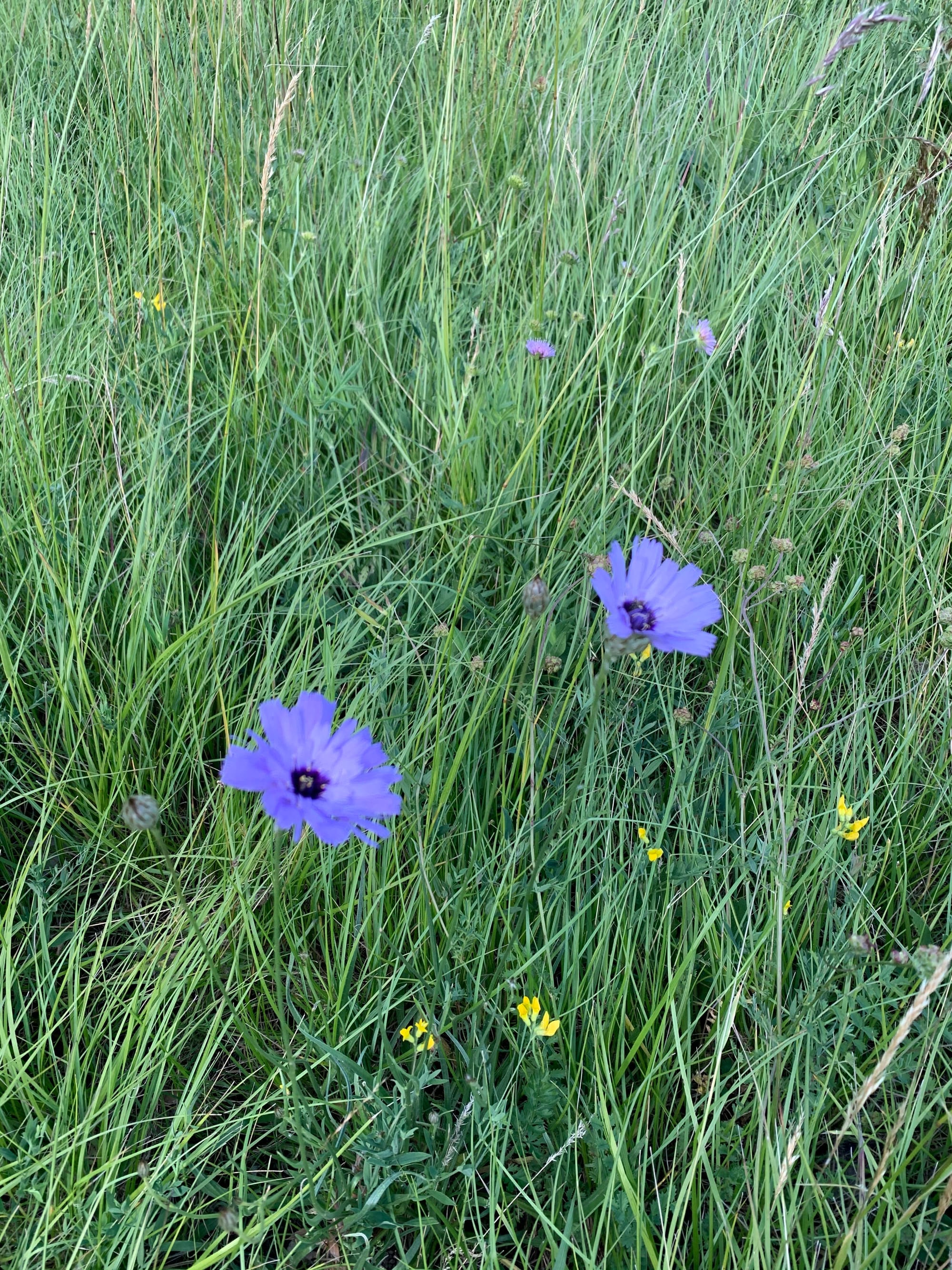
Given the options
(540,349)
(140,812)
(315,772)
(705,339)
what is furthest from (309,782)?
(705,339)

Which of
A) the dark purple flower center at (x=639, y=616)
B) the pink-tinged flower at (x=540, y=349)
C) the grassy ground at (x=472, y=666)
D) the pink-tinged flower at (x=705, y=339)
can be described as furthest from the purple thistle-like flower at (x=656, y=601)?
the pink-tinged flower at (x=705, y=339)

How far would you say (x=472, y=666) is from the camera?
1159 millimetres

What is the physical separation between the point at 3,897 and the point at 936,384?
1771 mm

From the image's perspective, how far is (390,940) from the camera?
1.09 metres

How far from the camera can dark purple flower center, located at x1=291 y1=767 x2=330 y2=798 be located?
2.51 ft

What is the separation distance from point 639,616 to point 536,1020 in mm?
455

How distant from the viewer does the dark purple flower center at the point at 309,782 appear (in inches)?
30.1

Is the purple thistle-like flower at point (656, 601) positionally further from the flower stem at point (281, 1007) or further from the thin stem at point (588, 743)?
the flower stem at point (281, 1007)

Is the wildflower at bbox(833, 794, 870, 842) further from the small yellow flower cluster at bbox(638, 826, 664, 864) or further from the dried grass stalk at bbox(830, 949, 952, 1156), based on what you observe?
the dried grass stalk at bbox(830, 949, 952, 1156)

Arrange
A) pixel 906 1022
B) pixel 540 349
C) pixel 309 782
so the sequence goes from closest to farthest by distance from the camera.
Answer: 1. pixel 906 1022
2. pixel 309 782
3. pixel 540 349

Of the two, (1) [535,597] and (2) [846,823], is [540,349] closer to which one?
(1) [535,597]

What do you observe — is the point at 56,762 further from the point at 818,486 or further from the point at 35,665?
the point at 818,486

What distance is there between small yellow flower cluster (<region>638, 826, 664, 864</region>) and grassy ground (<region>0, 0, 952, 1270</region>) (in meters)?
0.03

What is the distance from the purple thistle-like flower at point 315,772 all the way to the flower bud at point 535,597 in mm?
219
